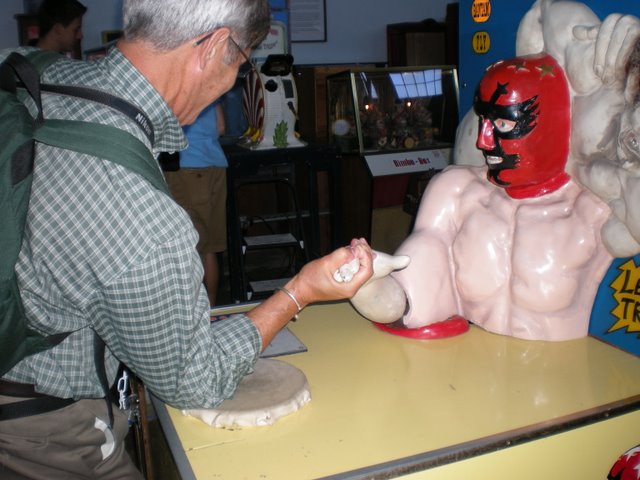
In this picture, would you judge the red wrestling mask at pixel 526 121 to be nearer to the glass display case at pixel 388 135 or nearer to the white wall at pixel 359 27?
the glass display case at pixel 388 135

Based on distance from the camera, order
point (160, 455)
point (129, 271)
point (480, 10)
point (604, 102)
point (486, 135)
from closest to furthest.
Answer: point (129, 271) → point (604, 102) → point (486, 135) → point (160, 455) → point (480, 10)

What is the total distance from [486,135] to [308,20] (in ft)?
13.5

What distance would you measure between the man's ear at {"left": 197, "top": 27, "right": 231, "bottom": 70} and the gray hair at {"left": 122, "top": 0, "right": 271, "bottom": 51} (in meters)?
0.01

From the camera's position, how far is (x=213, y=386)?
105 cm

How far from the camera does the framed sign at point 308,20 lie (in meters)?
5.16

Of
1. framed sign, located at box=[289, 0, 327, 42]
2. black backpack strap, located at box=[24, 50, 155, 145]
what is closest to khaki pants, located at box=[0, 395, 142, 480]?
black backpack strap, located at box=[24, 50, 155, 145]

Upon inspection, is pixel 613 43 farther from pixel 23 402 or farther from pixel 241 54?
pixel 23 402

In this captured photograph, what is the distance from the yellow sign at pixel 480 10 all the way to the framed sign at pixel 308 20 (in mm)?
3559

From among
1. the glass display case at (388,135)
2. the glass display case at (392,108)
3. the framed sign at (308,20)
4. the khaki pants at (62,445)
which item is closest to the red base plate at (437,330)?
the khaki pants at (62,445)

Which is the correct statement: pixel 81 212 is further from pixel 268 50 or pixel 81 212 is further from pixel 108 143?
pixel 268 50

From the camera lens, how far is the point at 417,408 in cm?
124

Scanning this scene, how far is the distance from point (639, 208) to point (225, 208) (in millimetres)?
2382

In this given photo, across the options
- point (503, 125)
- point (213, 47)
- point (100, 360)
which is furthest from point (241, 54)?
point (503, 125)

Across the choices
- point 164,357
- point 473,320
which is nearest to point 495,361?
point 473,320
